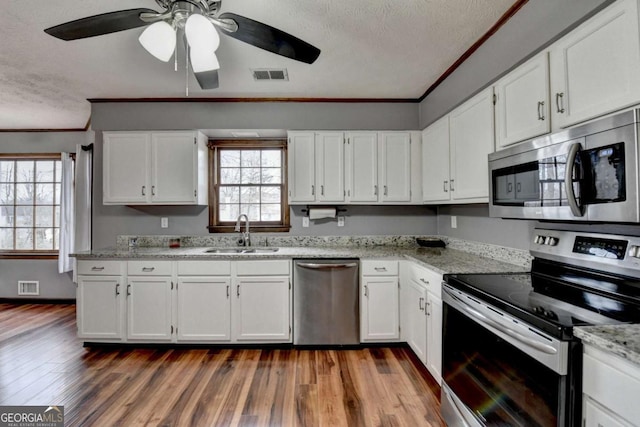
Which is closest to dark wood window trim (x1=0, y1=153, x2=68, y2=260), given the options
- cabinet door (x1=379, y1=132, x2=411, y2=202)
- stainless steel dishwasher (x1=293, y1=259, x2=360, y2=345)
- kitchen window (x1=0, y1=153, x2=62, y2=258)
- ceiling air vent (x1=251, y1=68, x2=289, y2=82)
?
kitchen window (x1=0, y1=153, x2=62, y2=258)

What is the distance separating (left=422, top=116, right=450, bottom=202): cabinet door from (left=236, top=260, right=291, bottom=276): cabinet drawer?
1527 millimetres

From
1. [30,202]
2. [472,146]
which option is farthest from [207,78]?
[30,202]

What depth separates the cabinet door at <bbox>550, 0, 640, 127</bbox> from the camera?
113cm

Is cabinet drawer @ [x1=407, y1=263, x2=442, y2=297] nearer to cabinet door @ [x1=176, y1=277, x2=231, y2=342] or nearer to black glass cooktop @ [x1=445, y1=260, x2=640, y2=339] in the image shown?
black glass cooktop @ [x1=445, y1=260, x2=640, y2=339]

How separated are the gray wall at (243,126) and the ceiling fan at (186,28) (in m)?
1.52

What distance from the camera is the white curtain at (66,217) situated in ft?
13.6

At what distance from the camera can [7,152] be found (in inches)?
175

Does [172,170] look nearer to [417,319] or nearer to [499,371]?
[417,319]

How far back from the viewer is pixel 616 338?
884 mm

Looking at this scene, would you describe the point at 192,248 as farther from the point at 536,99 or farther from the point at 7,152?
the point at 7,152

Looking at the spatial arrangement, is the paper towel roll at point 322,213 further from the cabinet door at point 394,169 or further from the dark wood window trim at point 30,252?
the dark wood window trim at point 30,252

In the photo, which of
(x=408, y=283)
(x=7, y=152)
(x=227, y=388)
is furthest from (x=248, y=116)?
(x=7, y=152)

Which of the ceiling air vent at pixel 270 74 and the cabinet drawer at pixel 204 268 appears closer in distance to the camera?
the ceiling air vent at pixel 270 74

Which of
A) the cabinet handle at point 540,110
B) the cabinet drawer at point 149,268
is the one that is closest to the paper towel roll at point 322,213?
the cabinet drawer at point 149,268
